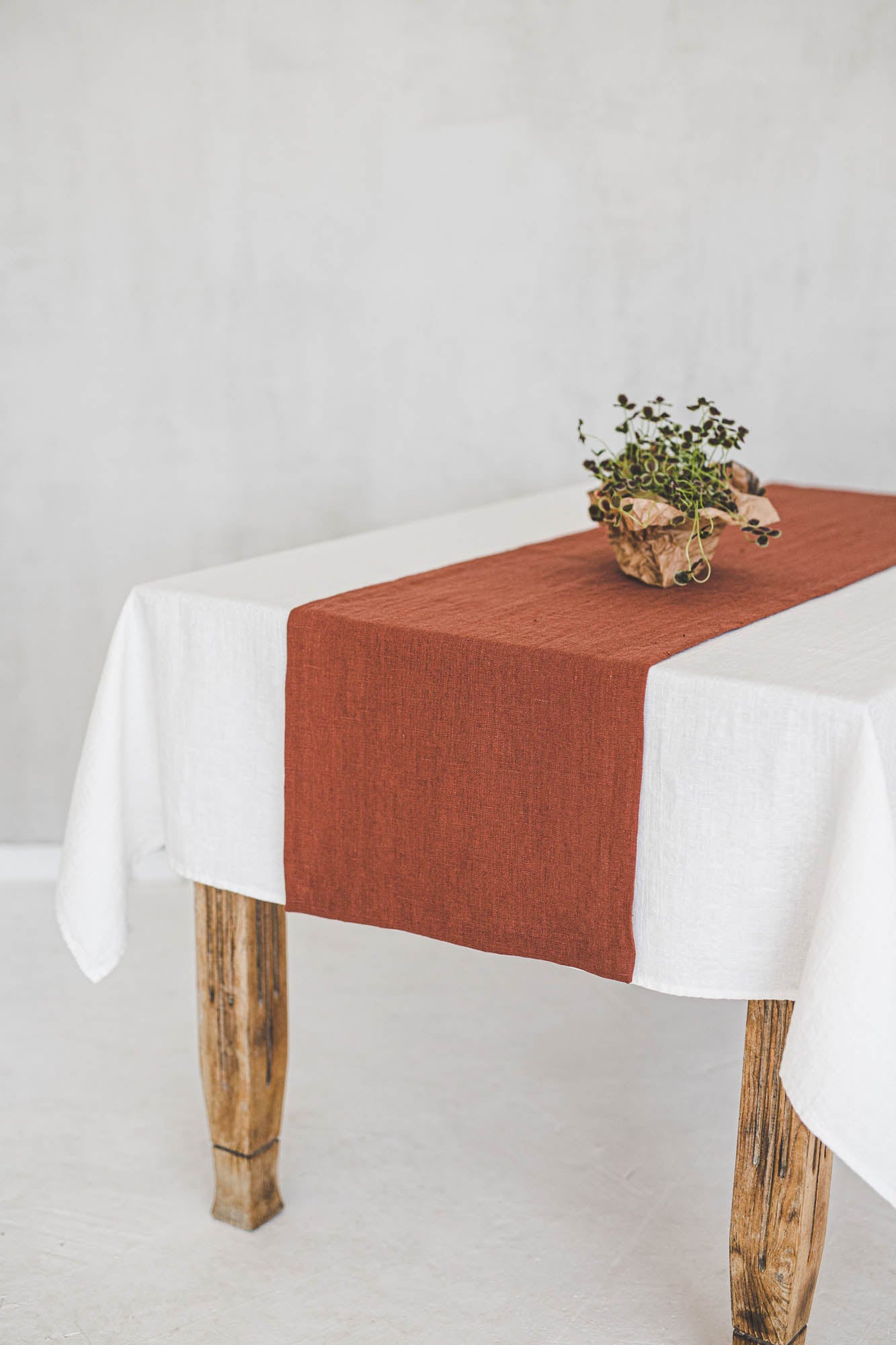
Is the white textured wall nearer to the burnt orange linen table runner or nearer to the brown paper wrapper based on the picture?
the brown paper wrapper

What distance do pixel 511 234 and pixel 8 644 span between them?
1478mm

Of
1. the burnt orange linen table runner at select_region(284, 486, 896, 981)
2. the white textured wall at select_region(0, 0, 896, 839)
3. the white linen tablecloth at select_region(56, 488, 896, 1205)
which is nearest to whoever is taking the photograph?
the white linen tablecloth at select_region(56, 488, 896, 1205)

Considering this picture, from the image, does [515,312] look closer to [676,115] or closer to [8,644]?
[676,115]

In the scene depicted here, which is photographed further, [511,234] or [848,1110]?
[511,234]

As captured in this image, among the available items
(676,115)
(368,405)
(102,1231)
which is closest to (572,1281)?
(102,1231)

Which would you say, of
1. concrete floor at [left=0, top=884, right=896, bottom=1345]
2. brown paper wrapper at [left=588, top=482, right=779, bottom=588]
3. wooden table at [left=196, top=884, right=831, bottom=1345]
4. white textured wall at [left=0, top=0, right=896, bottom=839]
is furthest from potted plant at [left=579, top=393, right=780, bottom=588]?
white textured wall at [left=0, top=0, right=896, bottom=839]

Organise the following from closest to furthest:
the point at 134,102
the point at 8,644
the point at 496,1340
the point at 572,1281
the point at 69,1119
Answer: the point at 496,1340
the point at 572,1281
the point at 69,1119
the point at 134,102
the point at 8,644

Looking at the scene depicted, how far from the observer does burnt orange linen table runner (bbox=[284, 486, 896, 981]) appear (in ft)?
5.19

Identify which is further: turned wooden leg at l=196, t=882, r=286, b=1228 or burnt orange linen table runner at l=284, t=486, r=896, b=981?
turned wooden leg at l=196, t=882, r=286, b=1228

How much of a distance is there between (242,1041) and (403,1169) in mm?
403

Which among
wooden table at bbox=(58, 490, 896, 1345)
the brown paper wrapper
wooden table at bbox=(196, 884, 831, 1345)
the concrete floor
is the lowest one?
the concrete floor

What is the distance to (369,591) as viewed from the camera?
1.89 meters

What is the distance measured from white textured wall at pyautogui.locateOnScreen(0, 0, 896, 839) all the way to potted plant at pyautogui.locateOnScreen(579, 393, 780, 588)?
4.57ft

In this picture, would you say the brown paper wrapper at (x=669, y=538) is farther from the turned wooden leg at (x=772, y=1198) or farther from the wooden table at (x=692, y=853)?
the turned wooden leg at (x=772, y=1198)
